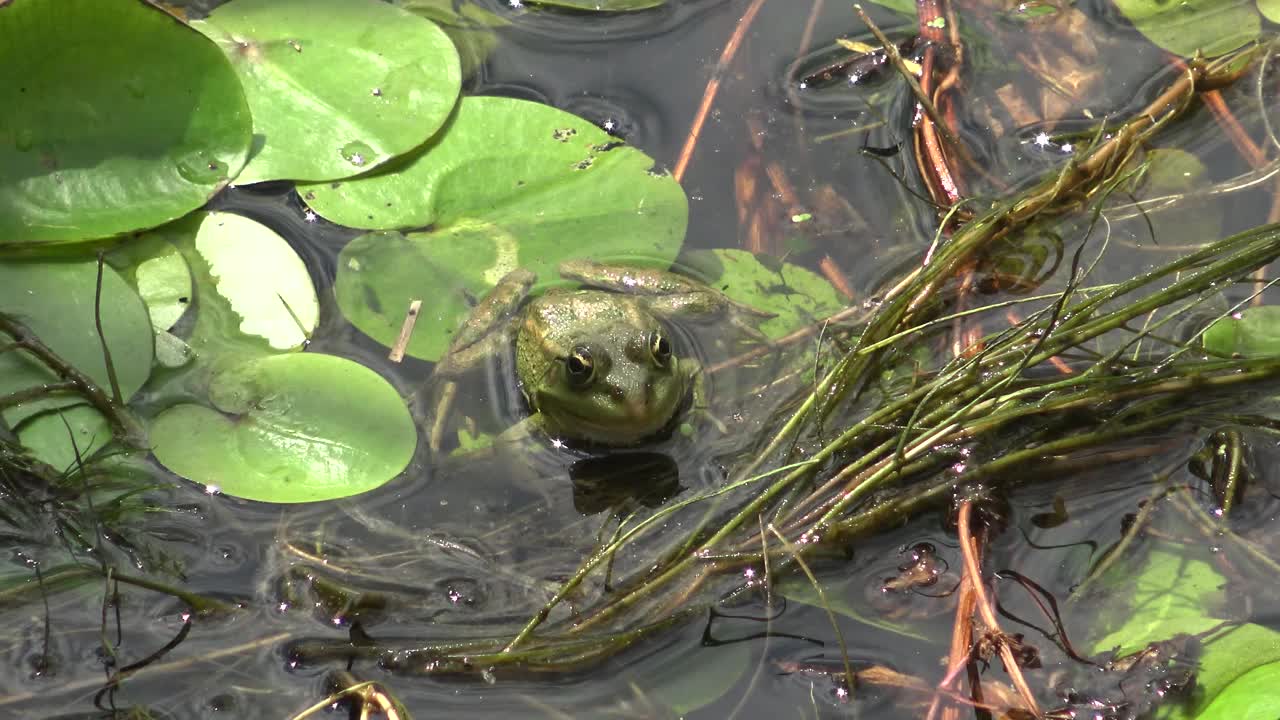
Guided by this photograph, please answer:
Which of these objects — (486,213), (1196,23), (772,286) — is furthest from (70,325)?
(1196,23)

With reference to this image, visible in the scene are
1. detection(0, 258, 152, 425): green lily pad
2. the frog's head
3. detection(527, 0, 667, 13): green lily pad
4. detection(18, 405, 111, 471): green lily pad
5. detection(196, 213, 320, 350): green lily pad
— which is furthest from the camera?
detection(527, 0, 667, 13): green lily pad

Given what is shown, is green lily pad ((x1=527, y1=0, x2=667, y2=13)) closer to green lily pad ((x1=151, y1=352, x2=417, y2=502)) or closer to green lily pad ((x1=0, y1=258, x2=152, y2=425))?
green lily pad ((x1=151, y1=352, x2=417, y2=502))

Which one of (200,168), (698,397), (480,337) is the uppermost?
(200,168)

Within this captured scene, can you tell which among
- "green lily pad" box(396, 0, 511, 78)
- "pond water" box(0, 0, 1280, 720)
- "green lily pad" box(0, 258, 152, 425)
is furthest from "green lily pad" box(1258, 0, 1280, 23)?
"green lily pad" box(0, 258, 152, 425)

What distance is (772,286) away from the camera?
3777 millimetres

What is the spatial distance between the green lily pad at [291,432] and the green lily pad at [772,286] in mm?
1210

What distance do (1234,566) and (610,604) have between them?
1.72 m

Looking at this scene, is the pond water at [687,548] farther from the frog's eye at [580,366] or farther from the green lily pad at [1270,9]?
the green lily pad at [1270,9]

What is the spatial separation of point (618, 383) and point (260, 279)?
131cm

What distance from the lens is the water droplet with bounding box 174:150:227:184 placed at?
363 centimetres

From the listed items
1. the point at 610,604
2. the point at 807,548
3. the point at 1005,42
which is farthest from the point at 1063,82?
the point at 610,604

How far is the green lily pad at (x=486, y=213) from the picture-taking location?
3.72 metres

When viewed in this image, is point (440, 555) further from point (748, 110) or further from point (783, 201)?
point (748, 110)

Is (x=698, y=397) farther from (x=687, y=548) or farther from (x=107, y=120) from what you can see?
(x=107, y=120)
